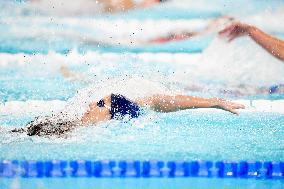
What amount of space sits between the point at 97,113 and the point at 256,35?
1.93 metres

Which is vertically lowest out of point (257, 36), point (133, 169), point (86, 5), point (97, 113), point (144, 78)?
point (133, 169)

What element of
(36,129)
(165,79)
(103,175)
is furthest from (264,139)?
(36,129)

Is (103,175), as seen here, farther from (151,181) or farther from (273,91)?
(273,91)

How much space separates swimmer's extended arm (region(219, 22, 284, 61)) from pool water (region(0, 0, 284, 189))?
0.07 metres

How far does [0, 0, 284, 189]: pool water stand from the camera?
198 inches

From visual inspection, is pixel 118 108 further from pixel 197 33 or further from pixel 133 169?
pixel 197 33

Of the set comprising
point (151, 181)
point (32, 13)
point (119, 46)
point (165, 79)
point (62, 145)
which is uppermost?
point (32, 13)

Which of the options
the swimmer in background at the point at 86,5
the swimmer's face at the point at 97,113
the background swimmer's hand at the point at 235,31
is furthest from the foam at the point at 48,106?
the swimmer in background at the point at 86,5

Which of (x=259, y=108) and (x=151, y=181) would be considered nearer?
(x=151, y=181)

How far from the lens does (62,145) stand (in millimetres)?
5121

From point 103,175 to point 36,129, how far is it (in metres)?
0.89

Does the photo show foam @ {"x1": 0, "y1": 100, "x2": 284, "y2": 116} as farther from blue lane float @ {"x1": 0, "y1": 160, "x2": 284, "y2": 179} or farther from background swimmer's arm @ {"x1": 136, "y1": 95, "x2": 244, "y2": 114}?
blue lane float @ {"x1": 0, "y1": 160, "x2": 284, "y2": 179}

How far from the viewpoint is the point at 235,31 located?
5.08 meters

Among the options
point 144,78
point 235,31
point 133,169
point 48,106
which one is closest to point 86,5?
point 144,78
